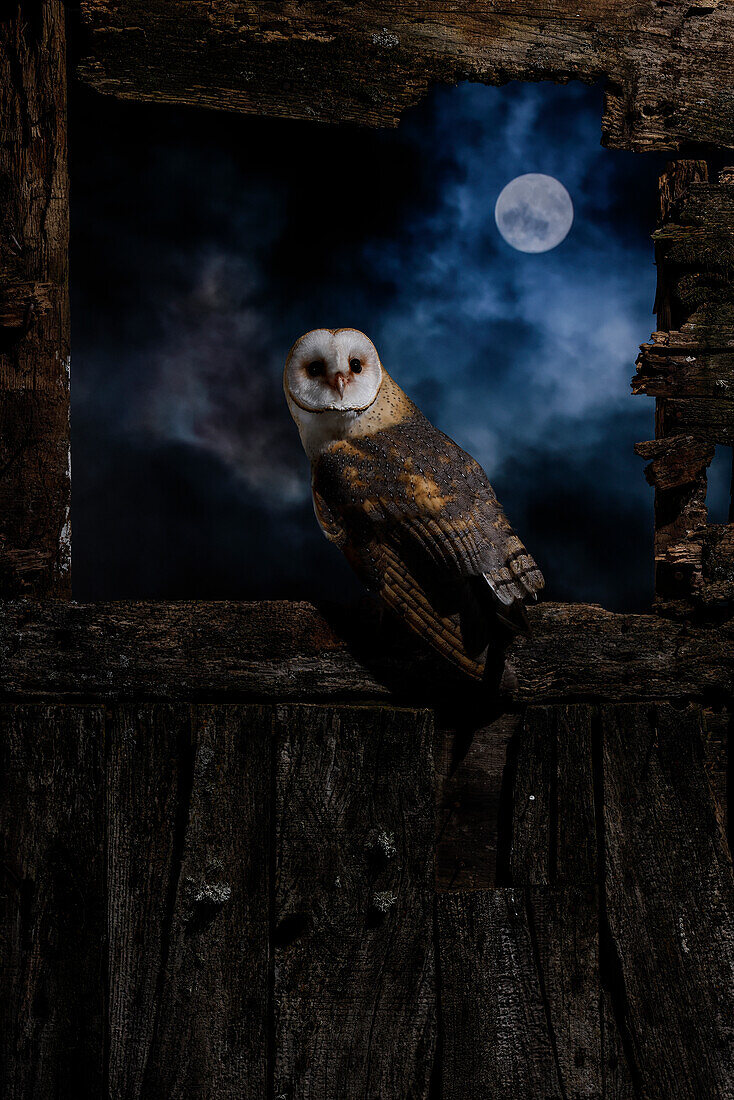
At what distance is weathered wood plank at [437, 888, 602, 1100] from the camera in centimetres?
129

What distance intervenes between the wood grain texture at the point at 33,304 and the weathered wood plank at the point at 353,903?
1.87 feet

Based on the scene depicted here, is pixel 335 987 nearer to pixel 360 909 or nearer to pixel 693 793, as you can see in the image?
pixel 360 909

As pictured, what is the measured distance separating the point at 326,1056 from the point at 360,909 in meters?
0.24

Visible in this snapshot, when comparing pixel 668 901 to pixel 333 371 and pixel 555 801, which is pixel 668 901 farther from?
pixel 333 371

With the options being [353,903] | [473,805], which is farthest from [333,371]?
[353,903]

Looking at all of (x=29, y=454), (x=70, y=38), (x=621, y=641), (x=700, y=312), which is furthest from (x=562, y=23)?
(x=29, y=454)

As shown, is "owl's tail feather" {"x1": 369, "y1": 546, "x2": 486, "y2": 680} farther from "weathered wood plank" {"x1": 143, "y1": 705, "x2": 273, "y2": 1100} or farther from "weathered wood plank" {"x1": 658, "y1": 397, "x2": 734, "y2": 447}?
"weathered wood plank" {"x1": 658, "y1": 397, "x2": 734, "y2": 447}

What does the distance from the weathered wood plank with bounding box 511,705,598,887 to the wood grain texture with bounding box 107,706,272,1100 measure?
0.46 metres

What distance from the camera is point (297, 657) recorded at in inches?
54.2

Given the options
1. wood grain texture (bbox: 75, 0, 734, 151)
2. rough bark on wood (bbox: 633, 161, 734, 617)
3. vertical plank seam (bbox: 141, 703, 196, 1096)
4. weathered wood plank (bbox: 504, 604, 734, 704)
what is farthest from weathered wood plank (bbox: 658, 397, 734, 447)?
vertical plank seam (bbox: 141, 703, 196, 1096)

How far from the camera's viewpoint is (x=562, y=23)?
5.13 feet

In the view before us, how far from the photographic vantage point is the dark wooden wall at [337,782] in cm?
126

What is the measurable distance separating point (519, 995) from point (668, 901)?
316 millimetres

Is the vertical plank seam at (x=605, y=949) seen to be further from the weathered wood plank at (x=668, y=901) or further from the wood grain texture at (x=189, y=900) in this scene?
the wood grain texture at (x=189, y=900)
